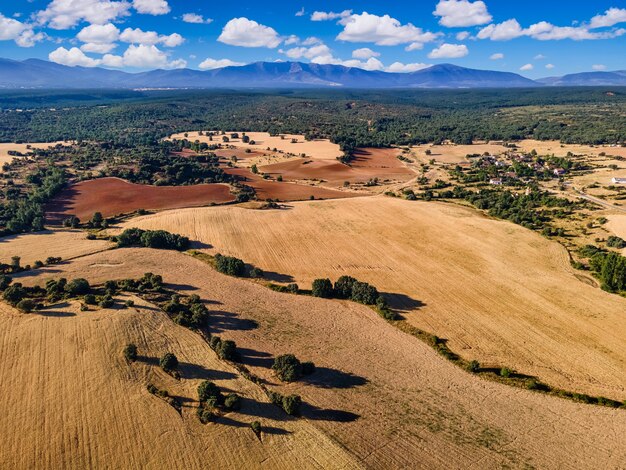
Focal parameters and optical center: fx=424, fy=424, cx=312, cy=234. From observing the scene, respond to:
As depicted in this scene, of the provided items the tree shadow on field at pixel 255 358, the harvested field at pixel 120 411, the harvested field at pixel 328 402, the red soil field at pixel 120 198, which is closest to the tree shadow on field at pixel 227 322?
the harvested field at pixel 328 402

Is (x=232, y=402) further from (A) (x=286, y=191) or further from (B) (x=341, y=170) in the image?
(B) (x=341, y=170)

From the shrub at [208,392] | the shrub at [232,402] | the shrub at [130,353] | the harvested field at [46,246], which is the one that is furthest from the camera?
the harvested field at [46,246]

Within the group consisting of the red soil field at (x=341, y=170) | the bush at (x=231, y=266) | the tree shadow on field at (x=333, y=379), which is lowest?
the tree shadow on field at (x=333, y=379)

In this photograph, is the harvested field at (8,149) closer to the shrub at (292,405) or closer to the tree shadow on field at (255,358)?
the tree shadow on field at (255,358)

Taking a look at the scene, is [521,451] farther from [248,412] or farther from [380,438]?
[248,412]

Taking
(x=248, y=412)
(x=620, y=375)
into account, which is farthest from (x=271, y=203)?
(x=620, y=375)

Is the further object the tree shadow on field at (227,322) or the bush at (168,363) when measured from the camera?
the tree shadow on field at (227,322)
